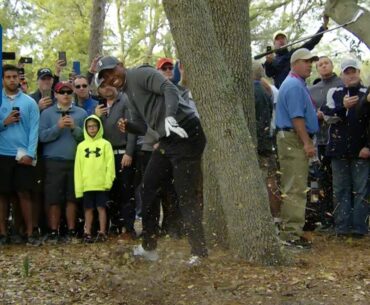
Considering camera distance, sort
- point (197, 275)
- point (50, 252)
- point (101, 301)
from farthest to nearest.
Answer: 1. point (50, 252)
2. point (197, 275)
3. point (101, 301)

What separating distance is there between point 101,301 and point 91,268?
1148 millimetres

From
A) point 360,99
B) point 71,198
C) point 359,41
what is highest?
point 359,41

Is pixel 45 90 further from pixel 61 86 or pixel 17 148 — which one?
pixel 17 148

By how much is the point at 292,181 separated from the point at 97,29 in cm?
1007

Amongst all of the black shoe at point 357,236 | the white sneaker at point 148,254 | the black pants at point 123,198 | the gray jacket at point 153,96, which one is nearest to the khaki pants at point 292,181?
the black shoe at point 357,236

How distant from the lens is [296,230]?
24.4ft

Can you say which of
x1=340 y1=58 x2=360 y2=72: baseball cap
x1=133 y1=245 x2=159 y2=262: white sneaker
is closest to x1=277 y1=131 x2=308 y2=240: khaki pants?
x1=340 y1=58 x2=360 y2=72: baseball cap

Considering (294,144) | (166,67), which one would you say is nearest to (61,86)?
(166,67)

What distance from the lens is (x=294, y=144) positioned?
24.2 ft

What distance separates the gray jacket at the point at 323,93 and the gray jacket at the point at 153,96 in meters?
3.32

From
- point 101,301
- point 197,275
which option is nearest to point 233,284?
point 197,275

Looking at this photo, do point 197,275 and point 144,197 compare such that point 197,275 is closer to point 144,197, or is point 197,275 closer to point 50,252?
point 144,197

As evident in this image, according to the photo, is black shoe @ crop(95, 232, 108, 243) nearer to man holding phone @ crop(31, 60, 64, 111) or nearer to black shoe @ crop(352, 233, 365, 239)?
man holding phone @ crop(31, 60, 64, 111)

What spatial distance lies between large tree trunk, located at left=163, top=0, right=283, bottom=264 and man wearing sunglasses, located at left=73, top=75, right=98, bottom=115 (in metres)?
3.56
